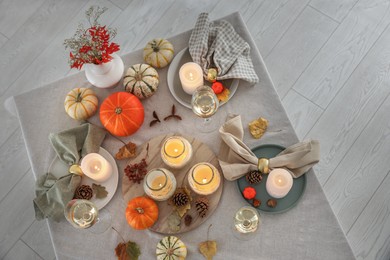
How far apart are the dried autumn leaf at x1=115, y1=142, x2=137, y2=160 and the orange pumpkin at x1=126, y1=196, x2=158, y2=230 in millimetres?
165

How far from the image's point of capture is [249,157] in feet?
3.64

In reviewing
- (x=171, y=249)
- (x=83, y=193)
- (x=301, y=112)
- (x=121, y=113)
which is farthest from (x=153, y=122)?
(x=301, y=112)

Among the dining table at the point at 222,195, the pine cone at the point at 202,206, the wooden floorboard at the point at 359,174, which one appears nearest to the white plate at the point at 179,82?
the dining table at the point at 222,195

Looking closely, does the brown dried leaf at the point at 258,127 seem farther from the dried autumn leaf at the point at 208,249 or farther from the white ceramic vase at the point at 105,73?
the white ceramic vase at the point at 105,73

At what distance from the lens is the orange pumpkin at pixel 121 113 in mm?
1198

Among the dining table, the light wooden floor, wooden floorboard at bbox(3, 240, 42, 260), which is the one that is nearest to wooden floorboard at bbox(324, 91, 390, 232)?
the light wooden floor

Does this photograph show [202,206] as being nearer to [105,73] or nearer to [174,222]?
[174,222]

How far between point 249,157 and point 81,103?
61cm

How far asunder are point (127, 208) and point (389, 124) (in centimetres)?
152

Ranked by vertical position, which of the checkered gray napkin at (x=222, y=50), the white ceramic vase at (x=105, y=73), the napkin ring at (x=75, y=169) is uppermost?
the checkered gray napkin at (x=222, y=50)

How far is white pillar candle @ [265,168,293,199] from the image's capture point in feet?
3.49

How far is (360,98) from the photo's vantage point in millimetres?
1961

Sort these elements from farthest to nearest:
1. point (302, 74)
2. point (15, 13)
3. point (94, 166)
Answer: point (15, 13) < point (302, 74) < point (94, 166)

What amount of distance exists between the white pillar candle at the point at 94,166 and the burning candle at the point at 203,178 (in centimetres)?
29
